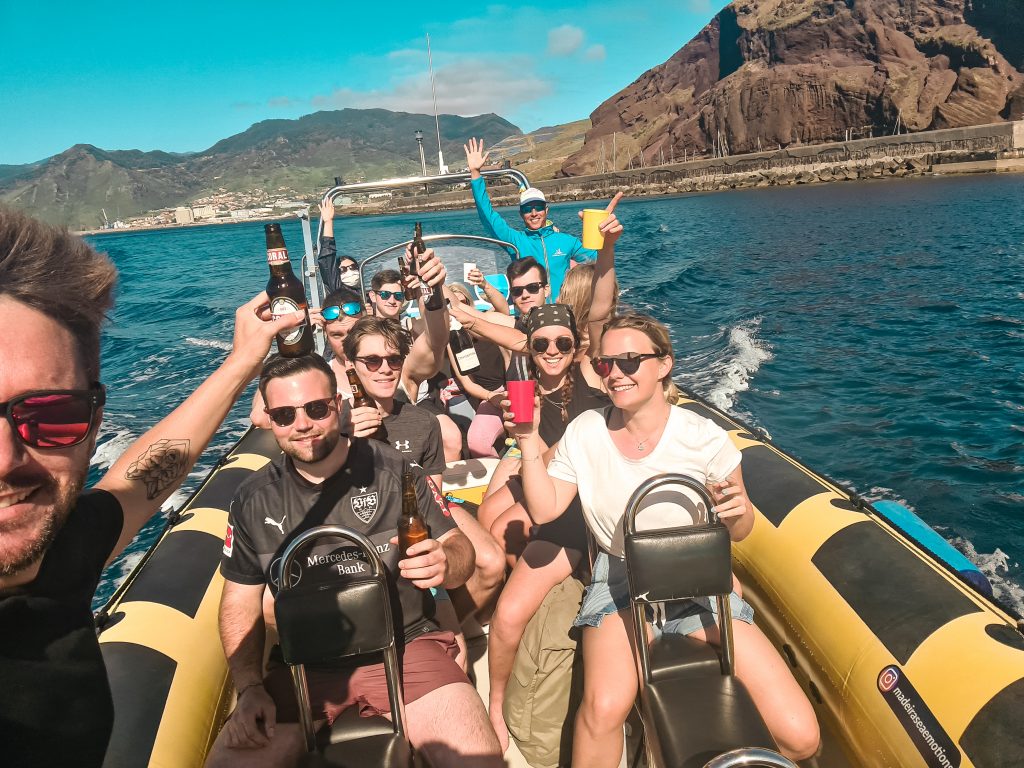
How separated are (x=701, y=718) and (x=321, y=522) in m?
1.43

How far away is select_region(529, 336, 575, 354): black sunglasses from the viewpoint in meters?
3.03

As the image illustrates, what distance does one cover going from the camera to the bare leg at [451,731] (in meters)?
1.95

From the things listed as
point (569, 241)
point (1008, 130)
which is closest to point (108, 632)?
point (569, 241)

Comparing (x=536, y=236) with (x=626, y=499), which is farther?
(x=536, y=236)

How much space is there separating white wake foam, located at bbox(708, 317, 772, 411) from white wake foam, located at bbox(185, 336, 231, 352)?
9.13m

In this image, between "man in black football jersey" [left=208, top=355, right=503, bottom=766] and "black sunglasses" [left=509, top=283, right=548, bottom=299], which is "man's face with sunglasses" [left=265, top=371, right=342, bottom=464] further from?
"black sunglasses" [left=509, top=283, right=548, bottom=299]

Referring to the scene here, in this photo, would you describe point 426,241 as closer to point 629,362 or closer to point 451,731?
point 629,362

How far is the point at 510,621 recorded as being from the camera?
260 cm

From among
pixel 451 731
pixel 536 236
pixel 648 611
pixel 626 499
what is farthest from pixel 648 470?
pixel 536 236

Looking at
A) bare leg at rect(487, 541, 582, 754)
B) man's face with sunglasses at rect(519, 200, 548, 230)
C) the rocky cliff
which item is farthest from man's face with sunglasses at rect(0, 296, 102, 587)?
the rocky cliff

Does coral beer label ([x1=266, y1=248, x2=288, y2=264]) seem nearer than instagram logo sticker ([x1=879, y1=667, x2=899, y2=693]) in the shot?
No

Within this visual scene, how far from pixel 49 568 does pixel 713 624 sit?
6.69 feet

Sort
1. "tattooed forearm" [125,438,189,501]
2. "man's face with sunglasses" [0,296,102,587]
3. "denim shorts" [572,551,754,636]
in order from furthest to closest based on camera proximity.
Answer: "denim shorts" [572,551,754,636] < "tattooed forearm" [125,438,189,501] < "man's face with sunglasses" [0,296,102,587]

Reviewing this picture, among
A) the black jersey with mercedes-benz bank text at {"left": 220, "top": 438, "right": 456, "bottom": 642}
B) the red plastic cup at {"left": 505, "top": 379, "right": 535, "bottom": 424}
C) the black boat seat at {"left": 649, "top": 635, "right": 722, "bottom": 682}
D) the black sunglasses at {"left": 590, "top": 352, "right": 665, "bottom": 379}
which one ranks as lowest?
the black boat seat at {"left": 649, "top": 635, "right": 722, "bottom": 682}
